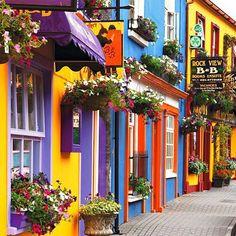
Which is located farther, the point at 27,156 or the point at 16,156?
the point at 27,156

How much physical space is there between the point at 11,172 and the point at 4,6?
2424mm

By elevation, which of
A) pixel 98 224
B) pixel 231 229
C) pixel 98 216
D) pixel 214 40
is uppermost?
pixel 214 40

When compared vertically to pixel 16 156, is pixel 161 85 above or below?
above

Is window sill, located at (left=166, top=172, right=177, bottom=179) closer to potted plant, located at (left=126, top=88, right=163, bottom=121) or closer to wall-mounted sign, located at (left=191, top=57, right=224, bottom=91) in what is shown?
wall-mounted sign, located at (left=191, top=57, right=224, bottom=91)

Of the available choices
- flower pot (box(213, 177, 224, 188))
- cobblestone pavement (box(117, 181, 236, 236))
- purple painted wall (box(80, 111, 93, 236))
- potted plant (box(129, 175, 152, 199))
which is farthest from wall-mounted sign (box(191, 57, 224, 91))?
purple painted wall (box(80, 111, 93, 236))

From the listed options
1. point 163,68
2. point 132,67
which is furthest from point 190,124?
point 132,67

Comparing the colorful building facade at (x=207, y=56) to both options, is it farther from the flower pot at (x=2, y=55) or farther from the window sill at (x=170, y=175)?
the flower pot at (x=2, y=55)

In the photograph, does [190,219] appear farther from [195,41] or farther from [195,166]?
[195,41]

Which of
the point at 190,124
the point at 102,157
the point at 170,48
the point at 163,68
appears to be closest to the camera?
the point at 102,157

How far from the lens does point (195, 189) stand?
22.7 m

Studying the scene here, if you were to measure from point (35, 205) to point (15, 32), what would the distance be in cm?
223

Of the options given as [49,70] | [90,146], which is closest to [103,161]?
[90,146]

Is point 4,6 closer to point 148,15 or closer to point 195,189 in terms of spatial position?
point 148,15

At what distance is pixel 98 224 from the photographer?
9422 mm
